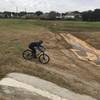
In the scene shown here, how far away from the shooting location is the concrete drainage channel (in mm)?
15748

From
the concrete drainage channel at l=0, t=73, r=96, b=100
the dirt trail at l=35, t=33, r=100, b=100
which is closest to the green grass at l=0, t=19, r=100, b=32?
the dirt trail at l=35, t=33, r=100, b=100

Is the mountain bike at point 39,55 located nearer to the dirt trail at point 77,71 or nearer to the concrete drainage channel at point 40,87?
the dirt trail at point 77,71

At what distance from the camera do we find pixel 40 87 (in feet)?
54.7

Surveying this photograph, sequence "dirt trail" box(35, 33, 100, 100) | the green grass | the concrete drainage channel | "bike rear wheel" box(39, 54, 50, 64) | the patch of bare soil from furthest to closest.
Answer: the green grass, "bike rear wheel" box(39, 54, 50, 64), the patch of bare soil, "dirt trail" box(35, 33, 100, 100), the concrete drainage channel

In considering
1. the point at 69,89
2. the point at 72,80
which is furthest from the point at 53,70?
the point at 69,89

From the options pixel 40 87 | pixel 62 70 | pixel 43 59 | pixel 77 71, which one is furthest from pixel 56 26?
pixel 40 87

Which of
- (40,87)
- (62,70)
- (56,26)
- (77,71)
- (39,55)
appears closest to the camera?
(40,87)

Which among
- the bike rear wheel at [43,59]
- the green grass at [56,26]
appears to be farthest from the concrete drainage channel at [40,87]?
the green grass at [56,26]

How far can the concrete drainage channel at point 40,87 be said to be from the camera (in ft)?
51.7

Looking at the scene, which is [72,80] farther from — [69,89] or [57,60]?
[57,60]

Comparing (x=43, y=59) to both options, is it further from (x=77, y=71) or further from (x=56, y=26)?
(x=56, y=26)

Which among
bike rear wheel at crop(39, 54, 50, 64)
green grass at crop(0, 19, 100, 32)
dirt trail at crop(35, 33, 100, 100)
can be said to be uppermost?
bike rear wheel at crop(39, 54, 50, 64)

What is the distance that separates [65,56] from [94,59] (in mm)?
2598

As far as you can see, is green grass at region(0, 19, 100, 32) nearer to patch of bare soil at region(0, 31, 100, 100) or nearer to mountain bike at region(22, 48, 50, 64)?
patch of bare soil at region(0, 31, 100, 100)
